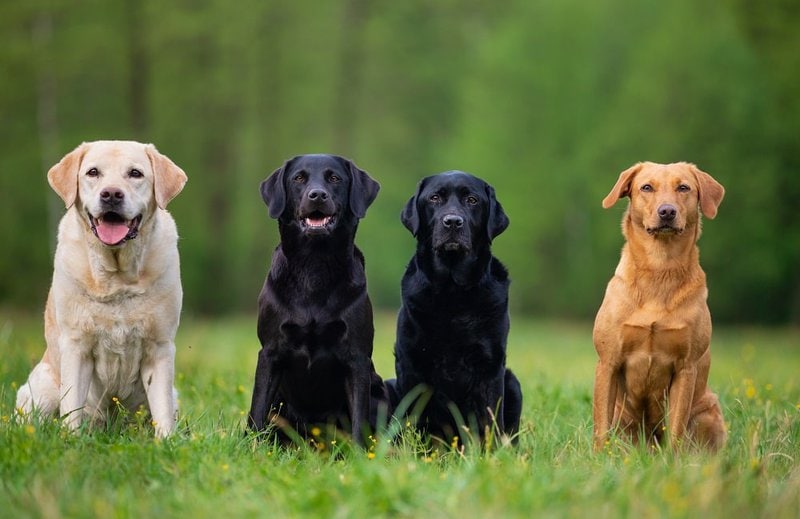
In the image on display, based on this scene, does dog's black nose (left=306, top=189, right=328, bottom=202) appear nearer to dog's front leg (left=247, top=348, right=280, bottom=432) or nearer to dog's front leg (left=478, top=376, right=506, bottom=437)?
dog's front leg (left=247, top=348, right=280, bottom=432)

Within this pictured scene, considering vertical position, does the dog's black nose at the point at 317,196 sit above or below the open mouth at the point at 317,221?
above

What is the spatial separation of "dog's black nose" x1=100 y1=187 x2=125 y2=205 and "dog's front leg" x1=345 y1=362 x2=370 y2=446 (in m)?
1.57

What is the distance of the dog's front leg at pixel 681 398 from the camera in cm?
534

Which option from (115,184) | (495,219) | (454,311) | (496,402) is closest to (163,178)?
(115,184)

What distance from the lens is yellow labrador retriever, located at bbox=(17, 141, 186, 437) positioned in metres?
5.12

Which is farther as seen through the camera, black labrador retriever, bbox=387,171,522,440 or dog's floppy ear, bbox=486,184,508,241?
dog's floppy ear, bbox=486,184,508,241

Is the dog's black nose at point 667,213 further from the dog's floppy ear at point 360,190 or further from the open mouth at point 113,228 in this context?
the open mouth at point 113,228

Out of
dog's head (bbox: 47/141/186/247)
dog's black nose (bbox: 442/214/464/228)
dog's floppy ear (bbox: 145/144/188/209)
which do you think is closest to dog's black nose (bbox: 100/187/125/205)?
dog's head (bbox: 47/141/186/247)

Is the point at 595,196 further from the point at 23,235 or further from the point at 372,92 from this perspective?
the point at 23,235

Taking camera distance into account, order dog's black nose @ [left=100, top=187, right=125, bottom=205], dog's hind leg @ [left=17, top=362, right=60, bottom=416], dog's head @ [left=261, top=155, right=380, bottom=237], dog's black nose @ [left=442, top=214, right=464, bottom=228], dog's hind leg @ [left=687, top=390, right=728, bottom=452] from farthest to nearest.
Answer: dog's hind leg @ [left=687, top=390, right=728, bottom=452] < dog's black nose @ [left=442, top=214, right=464, bottom=228] < dog's hind leg @ [left=17, top=362, right=60, bottom=416] < dog's head @ [left=261, top=155, right=380, bottom=237] < dog's black nose @ [left=100, top=187, right=125, bottom=205]

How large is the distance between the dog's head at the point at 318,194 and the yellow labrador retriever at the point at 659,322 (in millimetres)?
1467

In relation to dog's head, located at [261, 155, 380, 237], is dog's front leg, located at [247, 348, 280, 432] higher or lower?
lower

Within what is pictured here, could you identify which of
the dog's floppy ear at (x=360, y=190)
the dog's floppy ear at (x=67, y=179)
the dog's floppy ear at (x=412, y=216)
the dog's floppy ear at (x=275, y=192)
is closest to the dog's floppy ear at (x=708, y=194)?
the dog's floppy ear at (x=412, y=216)

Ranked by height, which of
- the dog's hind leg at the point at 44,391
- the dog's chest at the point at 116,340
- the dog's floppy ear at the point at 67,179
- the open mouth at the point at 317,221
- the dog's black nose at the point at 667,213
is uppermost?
the dog's floppy ear at the point at 67,179
